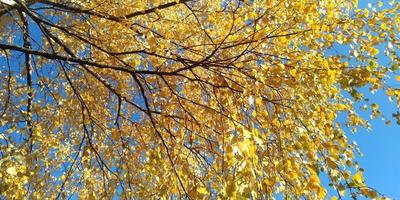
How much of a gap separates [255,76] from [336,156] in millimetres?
858

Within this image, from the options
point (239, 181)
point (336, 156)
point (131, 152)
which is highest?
point (131, 152)

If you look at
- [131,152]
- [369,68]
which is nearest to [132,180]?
[131,152]

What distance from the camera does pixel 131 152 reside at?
4.93 meters

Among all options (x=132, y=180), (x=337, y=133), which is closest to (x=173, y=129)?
(x=132, y=180)

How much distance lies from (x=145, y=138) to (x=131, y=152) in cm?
51

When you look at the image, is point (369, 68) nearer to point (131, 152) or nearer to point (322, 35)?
point (322, 35)

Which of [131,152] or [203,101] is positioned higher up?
[203,101]

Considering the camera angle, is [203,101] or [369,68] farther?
[203,101]

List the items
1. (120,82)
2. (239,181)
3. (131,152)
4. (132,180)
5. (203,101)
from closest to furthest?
(239,181) < (132,180) < (131,152) < (203,101) < (120,82)

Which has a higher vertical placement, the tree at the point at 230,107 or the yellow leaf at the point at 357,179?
the tree at the point at 230,107

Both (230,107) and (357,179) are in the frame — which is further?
(230,107)

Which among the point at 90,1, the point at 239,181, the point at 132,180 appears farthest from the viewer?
the point at 90,1

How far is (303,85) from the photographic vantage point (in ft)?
10.6

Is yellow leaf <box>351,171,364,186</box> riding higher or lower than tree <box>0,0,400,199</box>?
lower
